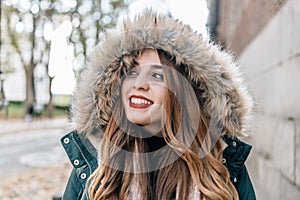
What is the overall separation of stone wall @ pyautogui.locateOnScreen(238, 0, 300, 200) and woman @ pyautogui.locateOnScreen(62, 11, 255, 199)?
1.75 feet

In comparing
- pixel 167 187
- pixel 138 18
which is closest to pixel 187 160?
pixel 167 187

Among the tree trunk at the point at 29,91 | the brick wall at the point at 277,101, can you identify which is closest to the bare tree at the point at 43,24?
the tree trunk at the point at 29,91

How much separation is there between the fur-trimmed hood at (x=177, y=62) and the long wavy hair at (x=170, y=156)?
0.12 feet

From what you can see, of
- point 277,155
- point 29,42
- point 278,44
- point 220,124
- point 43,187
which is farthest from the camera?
point 29,42

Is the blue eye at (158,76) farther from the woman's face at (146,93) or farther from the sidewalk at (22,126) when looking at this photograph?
the sidewalk at (22,126)

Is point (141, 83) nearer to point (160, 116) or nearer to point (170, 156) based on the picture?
point (160, 116)

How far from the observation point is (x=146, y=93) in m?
1.53

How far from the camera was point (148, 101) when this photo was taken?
1.53m

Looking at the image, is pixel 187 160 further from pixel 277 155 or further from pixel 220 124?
pixel 277 155

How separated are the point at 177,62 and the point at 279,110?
6.98 ft

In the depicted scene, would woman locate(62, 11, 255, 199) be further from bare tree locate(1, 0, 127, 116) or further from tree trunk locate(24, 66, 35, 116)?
tree trunk locate(24, 66, 35, 116)

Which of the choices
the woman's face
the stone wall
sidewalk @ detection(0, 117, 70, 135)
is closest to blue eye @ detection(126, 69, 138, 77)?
the woman's face

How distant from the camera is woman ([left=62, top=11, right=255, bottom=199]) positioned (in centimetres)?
155

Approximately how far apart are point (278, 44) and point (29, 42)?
21471 mm
